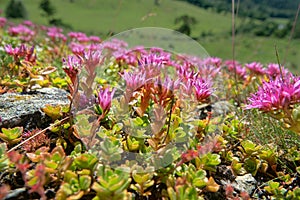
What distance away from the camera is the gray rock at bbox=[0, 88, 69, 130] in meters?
2.44

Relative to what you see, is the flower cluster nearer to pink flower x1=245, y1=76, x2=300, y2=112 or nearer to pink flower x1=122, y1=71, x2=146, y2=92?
pink flower x1=122, y1=71, x2=146, y2=92

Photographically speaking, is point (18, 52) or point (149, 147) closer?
point (149, 147)

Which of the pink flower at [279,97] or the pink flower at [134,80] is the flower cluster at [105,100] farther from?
the pink flower at [279,97]

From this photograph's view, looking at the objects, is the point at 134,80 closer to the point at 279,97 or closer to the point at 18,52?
the point at 279,97

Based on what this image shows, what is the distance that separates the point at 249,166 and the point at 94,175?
43.6 inches

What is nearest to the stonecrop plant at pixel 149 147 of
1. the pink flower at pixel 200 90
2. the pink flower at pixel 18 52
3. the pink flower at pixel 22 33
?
the pink flower at pixel 200 90

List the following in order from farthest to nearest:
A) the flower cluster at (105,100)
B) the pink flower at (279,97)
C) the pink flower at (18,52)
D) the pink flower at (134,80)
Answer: the pink flower at (18,52)
the pink flower at (134,80)
the flower cluster at (105,100)
the pink flower at (279,97)

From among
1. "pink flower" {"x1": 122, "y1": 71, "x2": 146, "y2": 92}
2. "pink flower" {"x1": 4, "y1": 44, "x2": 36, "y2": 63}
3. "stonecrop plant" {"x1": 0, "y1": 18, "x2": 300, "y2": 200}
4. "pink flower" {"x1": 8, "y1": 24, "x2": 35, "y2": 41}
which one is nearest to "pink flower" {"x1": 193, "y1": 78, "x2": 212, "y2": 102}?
"stonecrop plant" {"x1": 0, "y1": 18, "x2": 300, "y2": 200}

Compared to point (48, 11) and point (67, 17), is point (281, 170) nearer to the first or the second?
point (48, 11)

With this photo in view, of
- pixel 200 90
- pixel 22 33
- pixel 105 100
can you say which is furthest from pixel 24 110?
pixel 22 33

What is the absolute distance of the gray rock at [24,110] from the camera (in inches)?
96.0

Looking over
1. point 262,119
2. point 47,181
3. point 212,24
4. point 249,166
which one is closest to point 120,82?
point 262,119

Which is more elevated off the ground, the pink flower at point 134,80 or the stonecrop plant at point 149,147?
the pink flower at point 134,80

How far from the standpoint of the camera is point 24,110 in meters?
2.50
